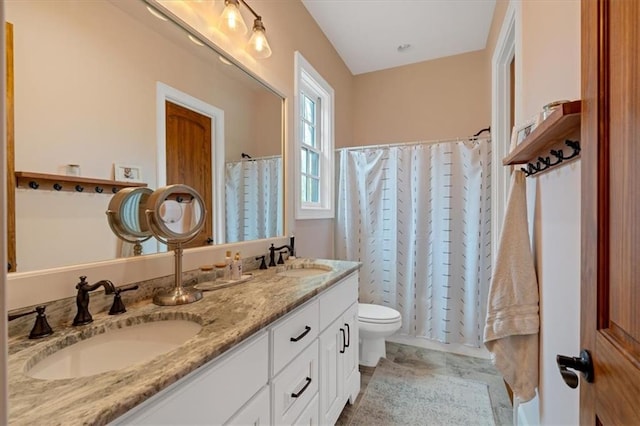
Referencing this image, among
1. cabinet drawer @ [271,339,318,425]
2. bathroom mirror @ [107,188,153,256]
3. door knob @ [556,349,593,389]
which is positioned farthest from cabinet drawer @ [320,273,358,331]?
door knob @ [556,349,593,389]

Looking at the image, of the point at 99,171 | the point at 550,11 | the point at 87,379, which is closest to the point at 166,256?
the point at 99,171

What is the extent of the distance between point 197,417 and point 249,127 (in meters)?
1.42

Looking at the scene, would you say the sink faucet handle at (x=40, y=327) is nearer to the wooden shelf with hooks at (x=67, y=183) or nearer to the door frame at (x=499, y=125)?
the wooden shelf with hooks at (x=67, y=183)

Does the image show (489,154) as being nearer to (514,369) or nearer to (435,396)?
(514,369)

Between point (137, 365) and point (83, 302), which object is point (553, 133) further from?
point (83, 302)

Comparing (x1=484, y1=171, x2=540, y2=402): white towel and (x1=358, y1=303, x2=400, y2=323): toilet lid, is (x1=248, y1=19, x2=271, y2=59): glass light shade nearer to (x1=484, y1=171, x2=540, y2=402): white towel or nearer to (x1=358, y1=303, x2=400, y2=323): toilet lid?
(x1=484, y1=171, x2=540, y2=402): white towel

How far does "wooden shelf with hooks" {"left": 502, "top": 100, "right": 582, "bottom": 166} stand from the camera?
683mm

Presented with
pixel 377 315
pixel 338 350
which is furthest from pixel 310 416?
pixel 377 315

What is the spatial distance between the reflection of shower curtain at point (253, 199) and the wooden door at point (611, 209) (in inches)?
54.5

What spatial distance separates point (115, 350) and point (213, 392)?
34 cm

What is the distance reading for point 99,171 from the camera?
956 millimetres

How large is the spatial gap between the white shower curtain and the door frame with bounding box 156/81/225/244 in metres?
1.52

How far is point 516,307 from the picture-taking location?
48.2 inches

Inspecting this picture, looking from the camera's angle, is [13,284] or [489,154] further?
[489,154]
